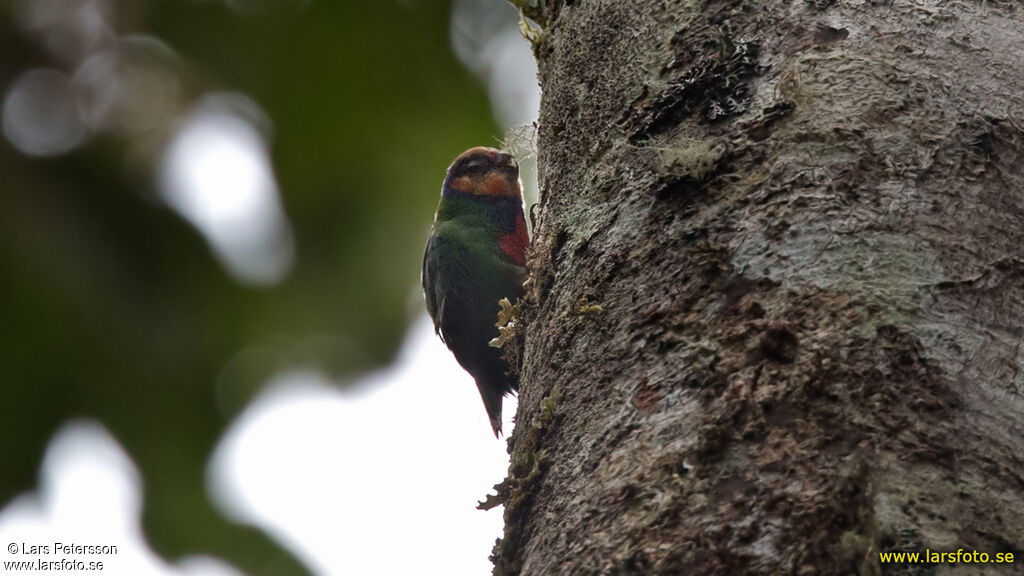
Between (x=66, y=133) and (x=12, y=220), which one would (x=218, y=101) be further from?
(x=12, y=220)

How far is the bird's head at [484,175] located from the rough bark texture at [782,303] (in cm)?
211

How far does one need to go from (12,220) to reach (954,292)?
9.24 ft

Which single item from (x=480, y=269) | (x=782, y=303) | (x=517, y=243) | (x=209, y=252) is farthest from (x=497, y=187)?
(x=782, y=303)

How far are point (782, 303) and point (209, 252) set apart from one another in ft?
9.25

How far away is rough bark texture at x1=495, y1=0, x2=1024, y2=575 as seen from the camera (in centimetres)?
113

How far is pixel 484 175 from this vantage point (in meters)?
4.05

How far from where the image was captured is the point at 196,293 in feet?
11.7

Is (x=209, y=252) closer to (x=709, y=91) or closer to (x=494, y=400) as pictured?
(x=494, y=400)

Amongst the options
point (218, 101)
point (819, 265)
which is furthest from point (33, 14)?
point (819, 265)

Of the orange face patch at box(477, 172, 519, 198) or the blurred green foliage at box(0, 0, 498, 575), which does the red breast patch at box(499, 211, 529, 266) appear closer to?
the orange face patch at box(477, 172, 519, 198)

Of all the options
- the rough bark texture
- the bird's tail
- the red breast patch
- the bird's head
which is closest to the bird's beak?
the bird's head

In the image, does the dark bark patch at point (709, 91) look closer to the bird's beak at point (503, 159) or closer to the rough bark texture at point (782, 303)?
the rough bark texture at point (782, 303)

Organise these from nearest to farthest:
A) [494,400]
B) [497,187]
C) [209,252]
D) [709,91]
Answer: [709,91]
[209,252]
[494,400]
[497,187]

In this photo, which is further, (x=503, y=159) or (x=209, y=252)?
(x=503, y=159)
